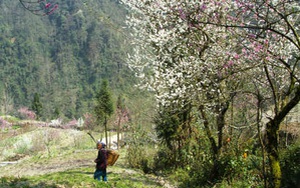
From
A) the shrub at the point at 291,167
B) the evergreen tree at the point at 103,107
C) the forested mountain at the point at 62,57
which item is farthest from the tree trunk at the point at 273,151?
the forested mountain at the point at 62,57

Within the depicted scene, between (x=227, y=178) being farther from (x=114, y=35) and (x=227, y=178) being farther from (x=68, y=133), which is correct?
(x=114, y=35)

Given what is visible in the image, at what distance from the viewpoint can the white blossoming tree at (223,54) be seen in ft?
17.0

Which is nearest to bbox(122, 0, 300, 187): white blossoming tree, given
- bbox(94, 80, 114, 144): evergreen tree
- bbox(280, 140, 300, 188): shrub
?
bbox(280, 140, 300, 188): shrub

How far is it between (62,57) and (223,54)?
470 ft

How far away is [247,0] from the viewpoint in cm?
480

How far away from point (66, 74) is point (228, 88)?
12828 centimetres

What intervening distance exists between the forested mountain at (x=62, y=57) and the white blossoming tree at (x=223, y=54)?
302 feet

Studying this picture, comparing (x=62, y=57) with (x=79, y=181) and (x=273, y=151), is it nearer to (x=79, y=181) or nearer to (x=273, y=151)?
(x=79, y=181)

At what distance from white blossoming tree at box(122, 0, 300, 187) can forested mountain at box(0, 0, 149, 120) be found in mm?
92091

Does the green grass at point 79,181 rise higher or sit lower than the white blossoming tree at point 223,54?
lower

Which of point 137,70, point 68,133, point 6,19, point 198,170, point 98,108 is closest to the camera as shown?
point 198,170

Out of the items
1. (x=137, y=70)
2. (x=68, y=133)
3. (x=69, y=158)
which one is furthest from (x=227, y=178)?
(x=68, y=133)

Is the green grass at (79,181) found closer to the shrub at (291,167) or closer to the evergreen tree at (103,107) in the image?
the shrub at (291,167)

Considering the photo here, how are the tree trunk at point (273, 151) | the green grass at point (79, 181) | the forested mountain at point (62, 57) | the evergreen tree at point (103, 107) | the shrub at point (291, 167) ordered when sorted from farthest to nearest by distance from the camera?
the forested mountain at point (62, 57) → the evergreen tree at point (103, 107) → the green grass at point (79, 181) → the shrub at point (291, 167) → the tree trunk at point (273, 151)
